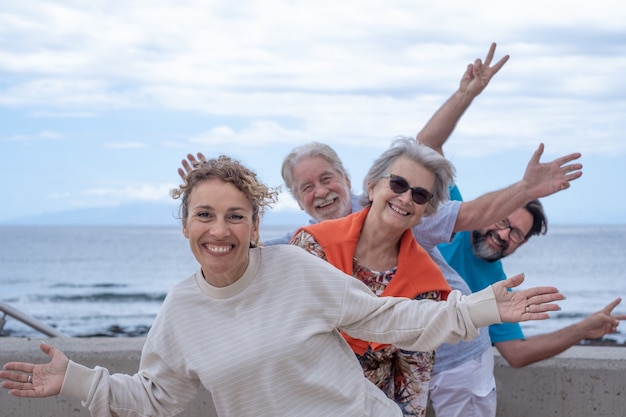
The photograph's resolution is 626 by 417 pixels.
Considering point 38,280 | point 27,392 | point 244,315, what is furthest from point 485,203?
point 38,280

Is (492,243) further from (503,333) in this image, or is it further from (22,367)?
(22,367)

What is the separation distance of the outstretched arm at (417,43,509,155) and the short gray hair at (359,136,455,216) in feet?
2.76

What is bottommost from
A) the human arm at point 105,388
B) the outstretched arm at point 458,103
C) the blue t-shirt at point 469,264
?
the human arm at point 105,388

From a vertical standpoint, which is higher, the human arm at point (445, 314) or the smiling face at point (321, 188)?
the smiling face at point (321, 188)

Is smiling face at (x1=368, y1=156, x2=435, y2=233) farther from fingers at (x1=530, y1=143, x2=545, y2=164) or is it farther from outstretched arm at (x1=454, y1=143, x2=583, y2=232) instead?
fingers at (x1=530, y1=143, x2=545, y2=164)

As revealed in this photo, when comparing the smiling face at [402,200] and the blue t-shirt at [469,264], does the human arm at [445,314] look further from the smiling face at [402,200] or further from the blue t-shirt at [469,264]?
the blue t-shirt at [469,264]

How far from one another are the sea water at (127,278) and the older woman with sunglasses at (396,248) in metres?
14.0

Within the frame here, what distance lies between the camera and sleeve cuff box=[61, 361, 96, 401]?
309 centimetres

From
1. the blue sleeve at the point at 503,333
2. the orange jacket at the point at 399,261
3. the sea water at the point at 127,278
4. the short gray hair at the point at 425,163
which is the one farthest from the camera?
the sea water at the point at 127,278

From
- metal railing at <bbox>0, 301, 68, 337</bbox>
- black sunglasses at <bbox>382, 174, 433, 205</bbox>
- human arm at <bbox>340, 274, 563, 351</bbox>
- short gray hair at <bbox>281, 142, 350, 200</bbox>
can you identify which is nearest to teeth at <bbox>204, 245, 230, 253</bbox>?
human arm at <bbox>340, 274, 563, 351</bbox>

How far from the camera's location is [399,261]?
3740 mm

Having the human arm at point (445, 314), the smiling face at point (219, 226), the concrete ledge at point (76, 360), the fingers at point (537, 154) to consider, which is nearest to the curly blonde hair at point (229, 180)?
the smiling face at point (219, 226)

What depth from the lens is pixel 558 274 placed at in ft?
149

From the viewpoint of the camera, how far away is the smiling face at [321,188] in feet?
15.2
